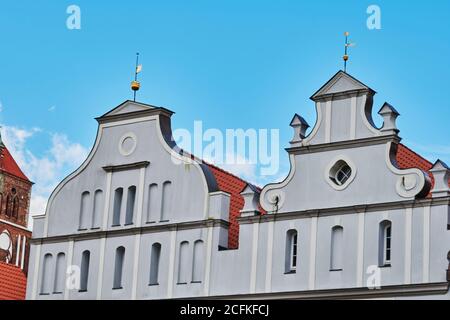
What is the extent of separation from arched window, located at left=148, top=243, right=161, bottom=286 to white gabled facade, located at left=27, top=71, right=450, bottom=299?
0.12 ft

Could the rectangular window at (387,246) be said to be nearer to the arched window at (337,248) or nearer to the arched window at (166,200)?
the arched window at (337,248)

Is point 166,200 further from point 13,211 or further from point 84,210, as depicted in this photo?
point 13,211

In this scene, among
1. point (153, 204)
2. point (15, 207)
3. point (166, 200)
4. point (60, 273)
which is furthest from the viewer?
point (15, 207)

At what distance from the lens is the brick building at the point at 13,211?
91.8 meters

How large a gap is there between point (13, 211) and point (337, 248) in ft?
203

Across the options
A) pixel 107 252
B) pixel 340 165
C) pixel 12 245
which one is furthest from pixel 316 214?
pixel 12 245

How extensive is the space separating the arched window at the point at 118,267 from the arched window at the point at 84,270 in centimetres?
121

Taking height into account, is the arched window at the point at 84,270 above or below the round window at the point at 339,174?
below

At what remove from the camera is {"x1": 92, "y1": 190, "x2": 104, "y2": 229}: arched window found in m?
41.9

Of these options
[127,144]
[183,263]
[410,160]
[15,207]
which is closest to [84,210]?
[127,144]

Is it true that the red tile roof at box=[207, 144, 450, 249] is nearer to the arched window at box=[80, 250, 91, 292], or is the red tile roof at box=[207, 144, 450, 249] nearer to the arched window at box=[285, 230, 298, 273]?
the arched window at box=[285, 230, 298, 273]

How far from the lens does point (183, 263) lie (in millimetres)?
39656

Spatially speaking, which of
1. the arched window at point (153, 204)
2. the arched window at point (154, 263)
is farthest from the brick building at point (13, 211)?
the arched window at point (154, 263)
